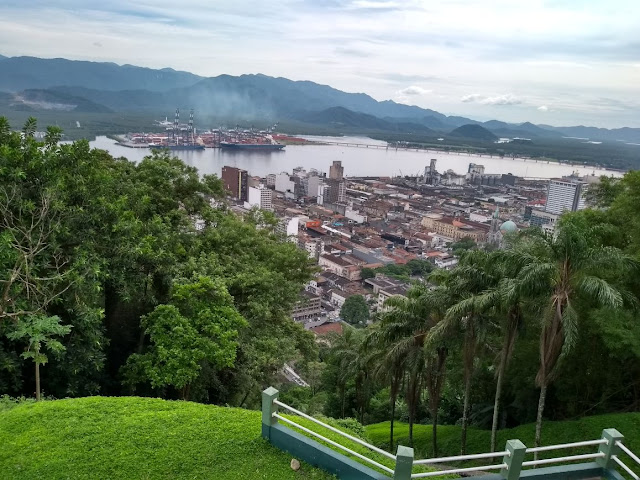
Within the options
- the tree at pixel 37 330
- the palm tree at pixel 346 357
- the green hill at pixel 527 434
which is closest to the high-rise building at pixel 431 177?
the palm tree at pixel 346 357

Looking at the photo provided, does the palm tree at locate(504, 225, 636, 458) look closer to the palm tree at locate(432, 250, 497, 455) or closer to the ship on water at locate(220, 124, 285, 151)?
the palm tree at locate(432, 250, 497, 455)

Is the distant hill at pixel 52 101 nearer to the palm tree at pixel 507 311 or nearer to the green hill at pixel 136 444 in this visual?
the green hill at pixel 136 444

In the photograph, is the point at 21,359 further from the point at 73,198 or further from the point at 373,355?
the point at 373,355

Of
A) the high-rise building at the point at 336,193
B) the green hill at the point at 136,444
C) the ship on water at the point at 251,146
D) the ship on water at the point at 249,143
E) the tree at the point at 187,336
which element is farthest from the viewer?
the ship on water at the point at 249,143

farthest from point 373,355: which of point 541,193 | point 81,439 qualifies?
point 541,193

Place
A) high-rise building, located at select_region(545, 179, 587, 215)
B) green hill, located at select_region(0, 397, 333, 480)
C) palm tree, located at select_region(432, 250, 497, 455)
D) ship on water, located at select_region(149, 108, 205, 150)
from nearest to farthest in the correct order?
green hill, located at select_region(0, 397, 333, 480)
palm tree, located at select_region(432, 250, 497, 455)
high-rise building, located at select_region(545, 179, 587, 215)
ship on water, located at select_region(149, 108, 205, 150)

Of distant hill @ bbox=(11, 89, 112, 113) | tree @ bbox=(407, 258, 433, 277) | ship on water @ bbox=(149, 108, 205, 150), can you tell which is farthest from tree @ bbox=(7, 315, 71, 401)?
distant hill @ bbox=(11, 89, 112, 113)

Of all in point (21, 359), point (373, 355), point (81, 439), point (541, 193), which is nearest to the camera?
point (81, 439)
